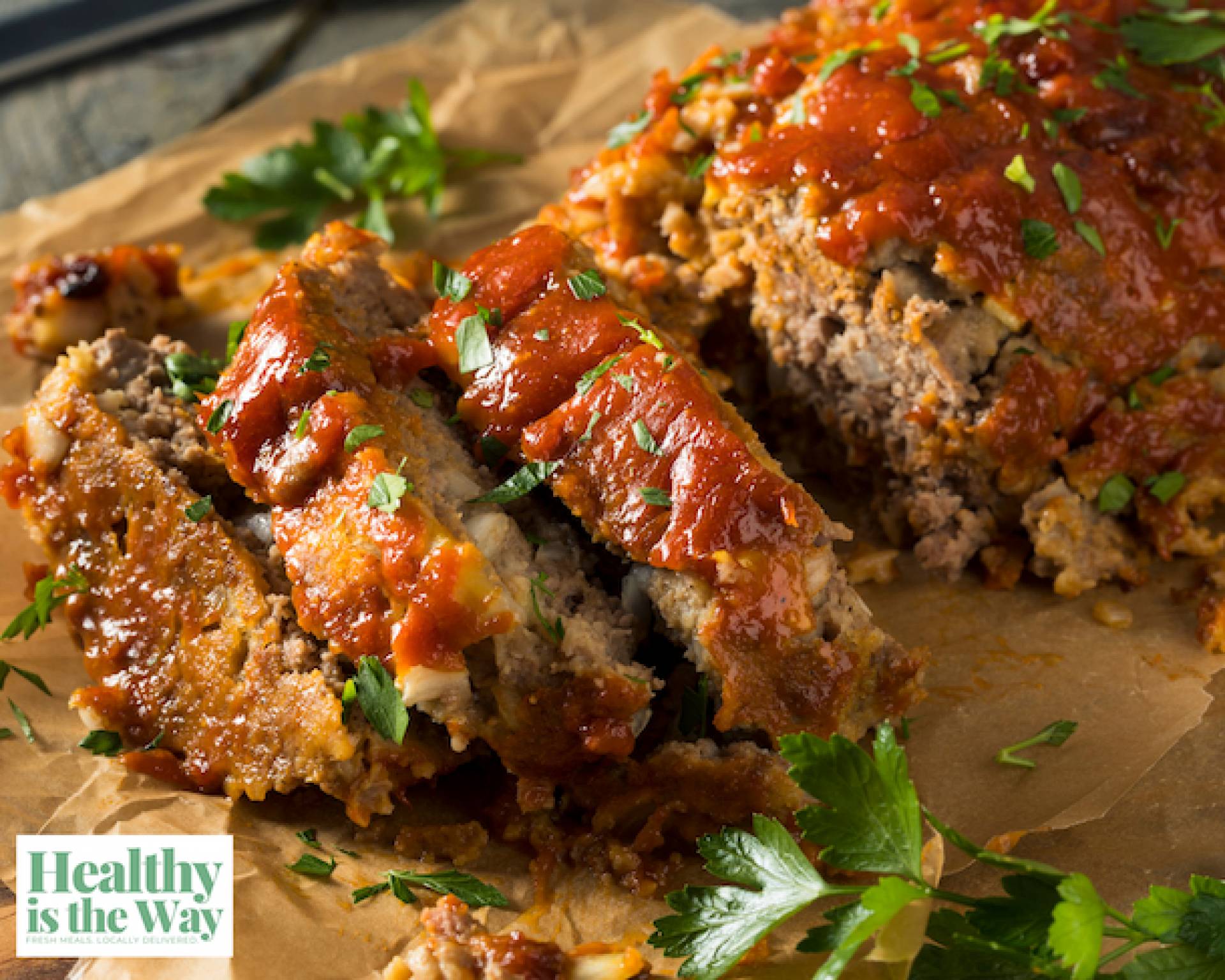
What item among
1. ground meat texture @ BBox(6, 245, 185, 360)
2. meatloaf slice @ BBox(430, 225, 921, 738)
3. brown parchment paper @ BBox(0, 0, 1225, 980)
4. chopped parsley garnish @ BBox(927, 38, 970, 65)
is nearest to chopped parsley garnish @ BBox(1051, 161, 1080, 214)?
chopped parsley garnish @ BBox(927, 38, 970, 65)

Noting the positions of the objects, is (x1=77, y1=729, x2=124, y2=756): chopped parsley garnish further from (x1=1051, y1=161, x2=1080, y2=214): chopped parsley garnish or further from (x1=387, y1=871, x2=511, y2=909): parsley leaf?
(x1=1051, y1=161, x2=1080, y2=214): chopped parsley garnish

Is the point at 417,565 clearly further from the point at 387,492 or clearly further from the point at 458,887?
the point at 458,887

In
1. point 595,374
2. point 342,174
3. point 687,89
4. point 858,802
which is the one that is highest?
point 687,89

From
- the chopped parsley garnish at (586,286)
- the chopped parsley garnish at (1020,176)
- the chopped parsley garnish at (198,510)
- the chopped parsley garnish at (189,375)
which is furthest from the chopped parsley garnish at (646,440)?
the chopped parsley garnish at (1020,176)

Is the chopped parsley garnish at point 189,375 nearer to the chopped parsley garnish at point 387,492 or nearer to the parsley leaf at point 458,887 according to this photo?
the chopped parsley garnish at point 387,492

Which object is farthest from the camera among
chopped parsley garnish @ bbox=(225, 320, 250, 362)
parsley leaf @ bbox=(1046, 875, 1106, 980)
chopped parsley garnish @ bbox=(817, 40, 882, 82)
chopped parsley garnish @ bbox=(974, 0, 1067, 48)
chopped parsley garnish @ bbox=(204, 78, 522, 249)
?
chopped parsley garnish @ bbox=(204, 78, 522, 249)

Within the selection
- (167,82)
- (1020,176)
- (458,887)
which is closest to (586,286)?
(1020,176)
